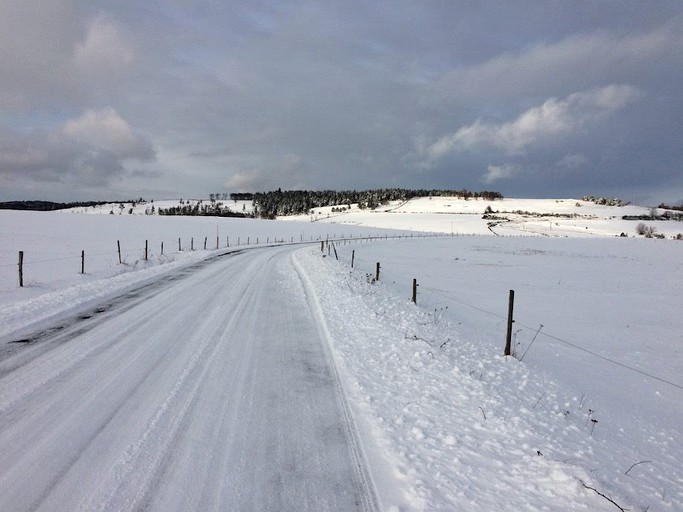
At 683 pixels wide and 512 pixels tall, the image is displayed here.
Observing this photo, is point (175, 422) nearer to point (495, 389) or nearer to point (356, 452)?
point (356, 452)

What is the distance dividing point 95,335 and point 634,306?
2070 cm

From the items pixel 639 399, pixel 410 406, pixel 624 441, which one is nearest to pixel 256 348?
pixel 410 406

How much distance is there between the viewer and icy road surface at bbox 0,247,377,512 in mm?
3418

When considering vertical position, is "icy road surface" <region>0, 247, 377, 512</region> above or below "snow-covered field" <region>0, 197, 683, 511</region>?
above

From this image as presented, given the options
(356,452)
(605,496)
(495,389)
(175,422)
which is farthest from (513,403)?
(175,422)

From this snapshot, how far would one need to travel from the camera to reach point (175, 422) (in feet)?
14.9

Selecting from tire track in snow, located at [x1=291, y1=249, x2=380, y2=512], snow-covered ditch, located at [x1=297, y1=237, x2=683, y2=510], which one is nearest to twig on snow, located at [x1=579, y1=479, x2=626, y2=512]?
snow-covered ditch, located at [x1=297, y1=237, x2=683, y2=510]

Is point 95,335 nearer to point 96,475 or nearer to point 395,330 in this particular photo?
point 96,475

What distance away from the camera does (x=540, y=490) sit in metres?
3.68

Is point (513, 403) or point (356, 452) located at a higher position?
point (356, 452)

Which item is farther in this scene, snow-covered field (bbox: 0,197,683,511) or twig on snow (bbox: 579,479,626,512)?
snow-covered field (bbox: 0,197,683,511)

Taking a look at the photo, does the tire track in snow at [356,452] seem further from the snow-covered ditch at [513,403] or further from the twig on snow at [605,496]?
the twig on snow at [605,496]

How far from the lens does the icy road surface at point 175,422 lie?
3418mm

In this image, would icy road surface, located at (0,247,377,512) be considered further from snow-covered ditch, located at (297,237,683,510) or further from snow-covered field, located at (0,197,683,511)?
snow-covered ditch, located at (297,237,683,510)
